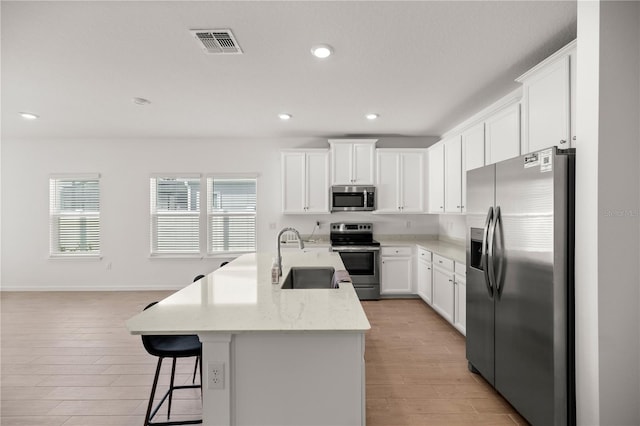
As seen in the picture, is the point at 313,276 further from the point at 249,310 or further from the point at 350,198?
the point at 350,198

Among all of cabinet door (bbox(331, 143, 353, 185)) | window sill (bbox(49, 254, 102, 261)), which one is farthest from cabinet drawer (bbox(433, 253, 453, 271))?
window sill (bbox(49, 254, 102, 261))

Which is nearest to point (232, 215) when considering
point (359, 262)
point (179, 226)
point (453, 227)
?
point (179, 226)

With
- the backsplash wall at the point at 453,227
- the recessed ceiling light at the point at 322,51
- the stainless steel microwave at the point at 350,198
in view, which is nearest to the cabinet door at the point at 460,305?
the backsplash wall at the point at 453,227

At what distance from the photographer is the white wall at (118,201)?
5.46 metres

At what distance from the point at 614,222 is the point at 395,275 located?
3344 mm

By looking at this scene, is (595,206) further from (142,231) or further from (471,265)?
(142,231)

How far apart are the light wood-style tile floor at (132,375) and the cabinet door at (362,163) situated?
79.3 inches

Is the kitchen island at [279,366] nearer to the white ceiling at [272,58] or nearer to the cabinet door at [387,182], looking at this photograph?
the white ceiling at [272,58]

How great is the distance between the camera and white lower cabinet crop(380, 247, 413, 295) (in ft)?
15.9

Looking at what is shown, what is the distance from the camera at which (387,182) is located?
5074 mm

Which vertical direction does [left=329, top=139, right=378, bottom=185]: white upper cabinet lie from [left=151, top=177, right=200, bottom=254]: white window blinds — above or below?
above

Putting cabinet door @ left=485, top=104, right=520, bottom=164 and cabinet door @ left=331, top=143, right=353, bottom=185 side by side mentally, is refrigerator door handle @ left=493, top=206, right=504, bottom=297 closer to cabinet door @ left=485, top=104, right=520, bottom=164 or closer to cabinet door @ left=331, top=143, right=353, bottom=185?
cabinet door @ left=485, top=104, right=520, bottom=164

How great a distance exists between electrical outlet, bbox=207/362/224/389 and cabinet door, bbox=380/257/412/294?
3.71m

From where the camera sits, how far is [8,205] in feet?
18.0
